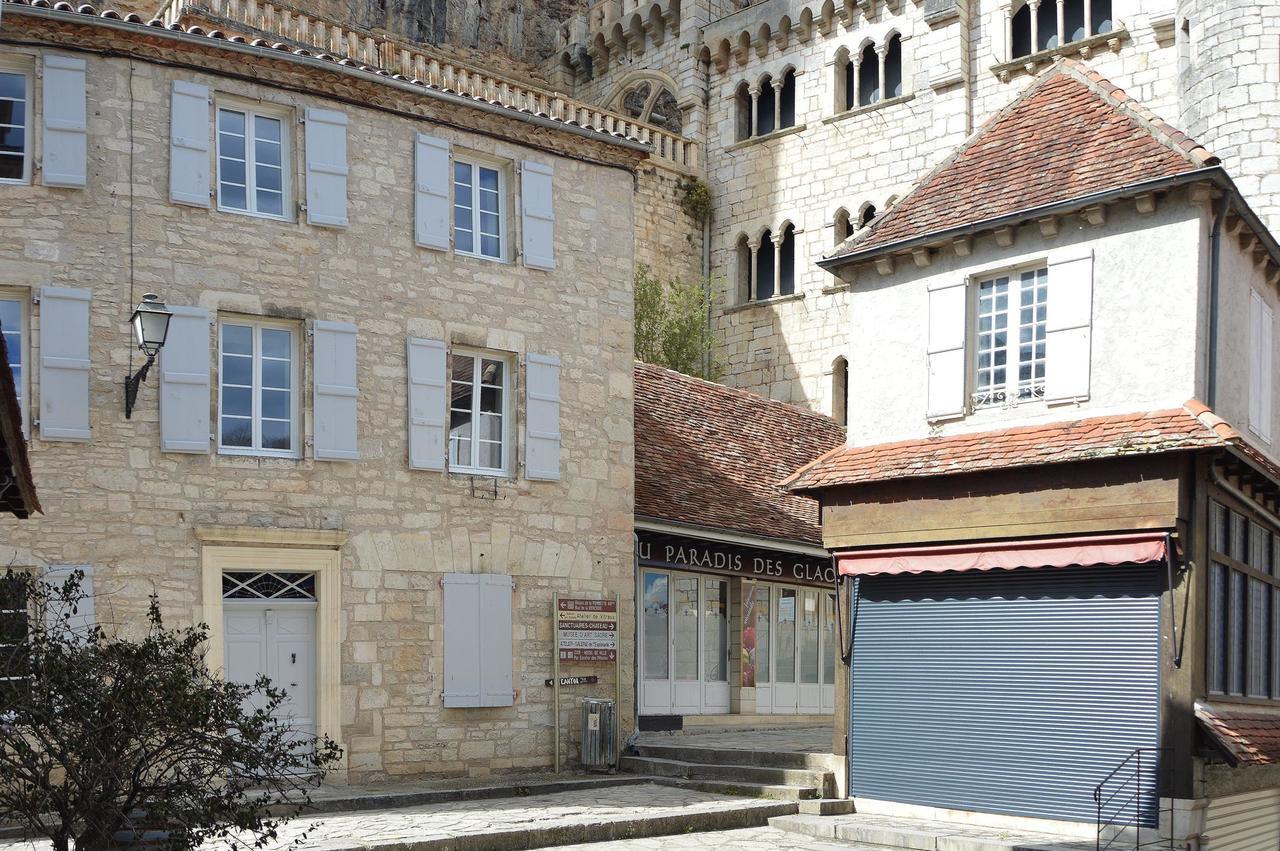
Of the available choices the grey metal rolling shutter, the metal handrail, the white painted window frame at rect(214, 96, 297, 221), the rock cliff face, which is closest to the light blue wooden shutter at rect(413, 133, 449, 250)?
the white painted window frame at rect(214, 96, 297, 221)

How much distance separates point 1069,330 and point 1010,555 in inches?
82.0

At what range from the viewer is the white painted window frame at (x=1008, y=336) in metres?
13.9

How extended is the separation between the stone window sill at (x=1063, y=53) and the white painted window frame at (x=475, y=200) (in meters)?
16.7

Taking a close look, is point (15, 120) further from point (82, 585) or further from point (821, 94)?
point (821, 94)

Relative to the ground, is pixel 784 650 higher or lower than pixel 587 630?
lower

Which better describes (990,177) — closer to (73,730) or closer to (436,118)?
(436,118)

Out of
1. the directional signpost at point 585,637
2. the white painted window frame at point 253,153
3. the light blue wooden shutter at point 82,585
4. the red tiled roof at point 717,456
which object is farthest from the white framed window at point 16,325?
the red tiled roof at point 717,456

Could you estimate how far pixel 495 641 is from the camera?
16.0 meters

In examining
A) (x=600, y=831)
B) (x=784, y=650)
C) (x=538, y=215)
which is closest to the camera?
(x=600, y=831)

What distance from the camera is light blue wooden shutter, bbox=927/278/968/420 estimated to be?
14.3 m

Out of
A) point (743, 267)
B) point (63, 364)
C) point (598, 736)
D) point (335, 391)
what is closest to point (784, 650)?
point (598, 736)

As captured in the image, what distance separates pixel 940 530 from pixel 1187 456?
8.01 feet

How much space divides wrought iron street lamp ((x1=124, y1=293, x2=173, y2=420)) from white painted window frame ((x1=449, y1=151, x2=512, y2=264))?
12.3 ft

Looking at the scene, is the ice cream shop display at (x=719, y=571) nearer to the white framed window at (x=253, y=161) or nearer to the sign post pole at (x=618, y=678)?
the sign post pole at (x=618, y=678)
